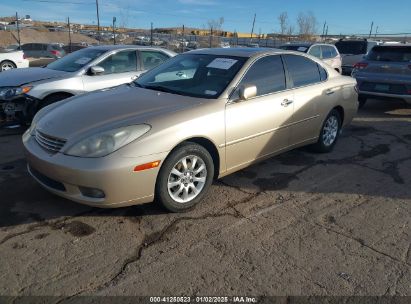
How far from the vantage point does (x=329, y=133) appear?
579cm

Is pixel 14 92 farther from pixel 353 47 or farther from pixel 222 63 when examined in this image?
pixel 353 47

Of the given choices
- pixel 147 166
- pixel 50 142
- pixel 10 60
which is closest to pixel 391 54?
pixel 147 166

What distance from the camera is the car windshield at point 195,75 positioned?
13.8 ft

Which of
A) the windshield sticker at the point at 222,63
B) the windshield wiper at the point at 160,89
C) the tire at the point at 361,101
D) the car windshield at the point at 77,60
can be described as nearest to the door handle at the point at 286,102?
the windshield sticker at the point at 222,63

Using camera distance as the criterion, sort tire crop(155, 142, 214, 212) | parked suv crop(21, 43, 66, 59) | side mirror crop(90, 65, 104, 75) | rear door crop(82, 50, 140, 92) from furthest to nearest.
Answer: parked suv crop(21, 43, 66, 59)
rear door crop(82, 50, 140, 92)
side mirror crop(90, 65, 104, 75)
tire crop(155, 142, 214, 212)

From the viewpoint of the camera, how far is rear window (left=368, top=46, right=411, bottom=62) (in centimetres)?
861

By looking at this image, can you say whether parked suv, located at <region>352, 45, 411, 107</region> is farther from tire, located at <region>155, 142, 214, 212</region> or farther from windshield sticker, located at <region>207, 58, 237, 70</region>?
tire, located at <region>155, 142, 214, 212</region>

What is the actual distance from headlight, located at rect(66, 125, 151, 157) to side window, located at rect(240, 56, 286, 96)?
60.5 inches

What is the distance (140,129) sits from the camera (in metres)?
3.37

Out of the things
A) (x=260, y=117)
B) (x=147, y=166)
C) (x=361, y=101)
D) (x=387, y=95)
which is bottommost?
(x=361, y=101)

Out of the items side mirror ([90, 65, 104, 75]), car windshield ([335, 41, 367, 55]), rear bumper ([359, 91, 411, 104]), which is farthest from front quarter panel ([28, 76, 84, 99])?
car windshield ([335, 41, 367, 55])

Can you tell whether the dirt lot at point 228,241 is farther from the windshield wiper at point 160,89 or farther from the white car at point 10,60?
the white car at point 10,60

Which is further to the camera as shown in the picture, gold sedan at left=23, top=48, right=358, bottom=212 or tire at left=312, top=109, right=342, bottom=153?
tire at left=312, top=109, right=342, bottom=153

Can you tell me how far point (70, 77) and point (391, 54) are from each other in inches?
281
